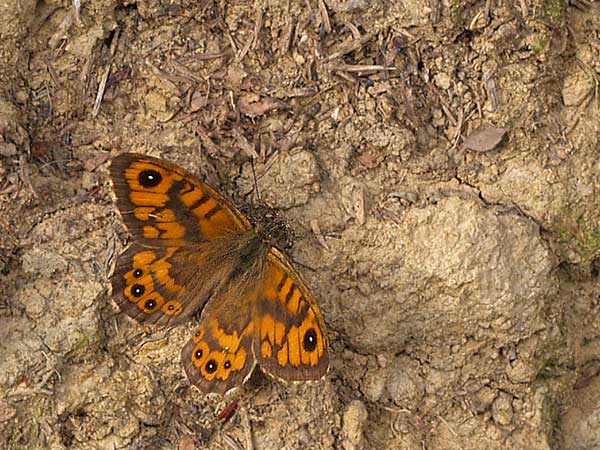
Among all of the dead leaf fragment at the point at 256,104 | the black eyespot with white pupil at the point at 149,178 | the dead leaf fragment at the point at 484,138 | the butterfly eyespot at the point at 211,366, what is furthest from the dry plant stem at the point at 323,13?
the butterfly eyespot at the point at 211,366

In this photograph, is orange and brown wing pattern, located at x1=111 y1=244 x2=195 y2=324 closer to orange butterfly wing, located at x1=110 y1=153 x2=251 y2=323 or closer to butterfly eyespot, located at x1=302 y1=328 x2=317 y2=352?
orange butterfly wing, located at x1=110 y1=153 x2=251 y2=323

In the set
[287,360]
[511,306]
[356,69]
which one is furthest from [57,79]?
[511,306]

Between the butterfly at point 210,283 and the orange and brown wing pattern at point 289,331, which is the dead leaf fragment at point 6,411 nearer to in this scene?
the butterfly at point 210,283

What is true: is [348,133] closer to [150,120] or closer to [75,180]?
[150,120]

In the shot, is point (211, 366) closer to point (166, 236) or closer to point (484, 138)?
point (166, 236)

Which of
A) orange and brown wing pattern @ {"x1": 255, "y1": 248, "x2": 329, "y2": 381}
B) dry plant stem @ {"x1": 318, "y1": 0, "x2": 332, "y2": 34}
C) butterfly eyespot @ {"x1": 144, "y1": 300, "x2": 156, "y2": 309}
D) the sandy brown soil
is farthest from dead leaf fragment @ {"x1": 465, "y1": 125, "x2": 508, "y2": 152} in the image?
butterfly eyespot @ {"x1": 144, "y1": 300, "x2": 156, "y2": 309}

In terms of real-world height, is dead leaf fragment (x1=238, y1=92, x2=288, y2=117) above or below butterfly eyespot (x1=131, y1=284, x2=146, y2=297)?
above

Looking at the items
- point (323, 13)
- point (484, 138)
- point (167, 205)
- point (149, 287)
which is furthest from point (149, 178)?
point (484, 138)
